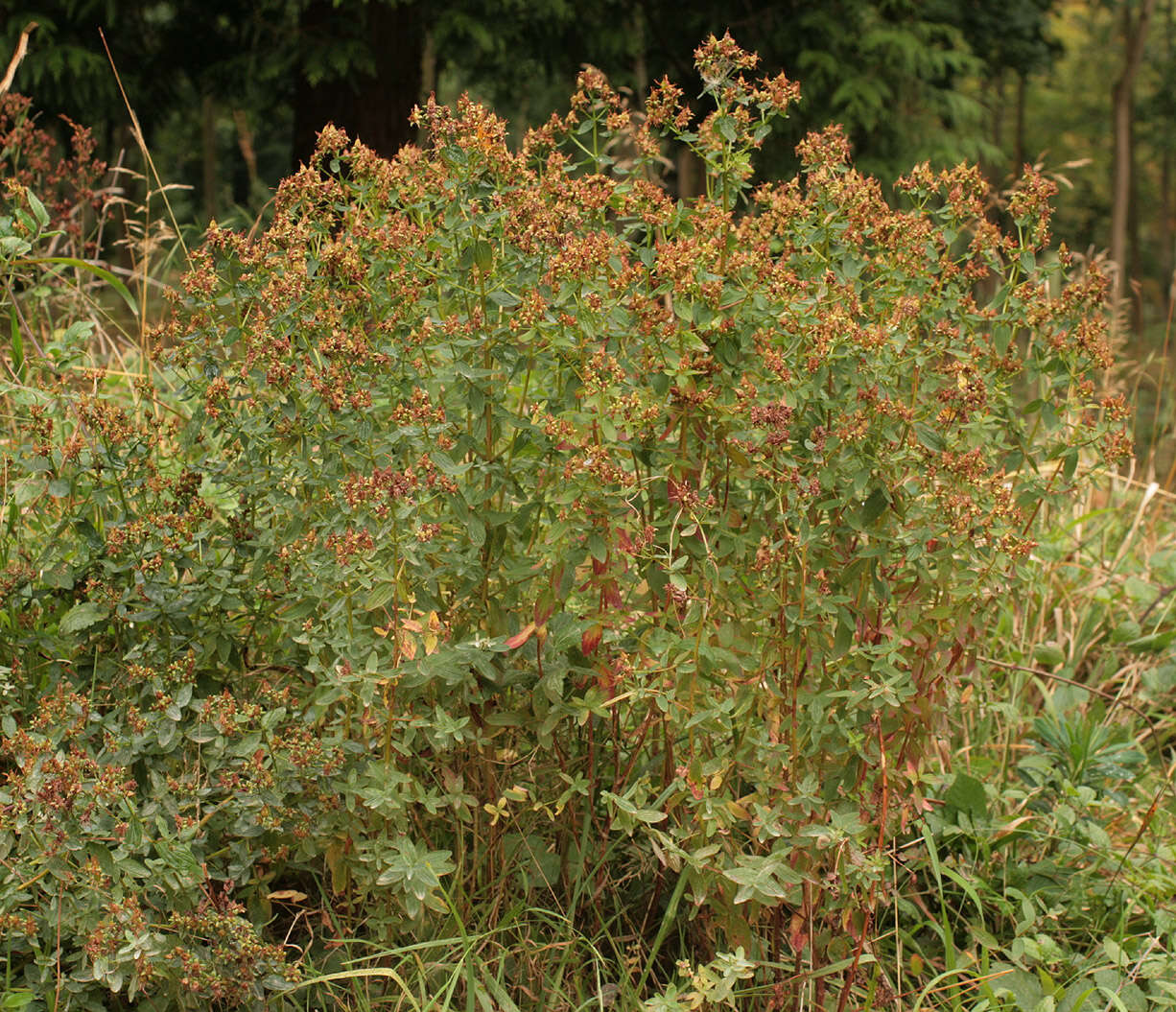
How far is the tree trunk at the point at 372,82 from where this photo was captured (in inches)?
298

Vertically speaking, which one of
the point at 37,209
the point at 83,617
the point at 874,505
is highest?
the point at 37,209

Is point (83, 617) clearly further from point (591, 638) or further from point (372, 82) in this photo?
point (372, 82)

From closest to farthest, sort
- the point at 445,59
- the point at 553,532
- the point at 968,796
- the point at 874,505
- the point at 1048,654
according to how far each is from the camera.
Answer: the point at 553,532 → the point at 874,505 → the point at 968,796 → the point at 1048,654 → the point at 445,59

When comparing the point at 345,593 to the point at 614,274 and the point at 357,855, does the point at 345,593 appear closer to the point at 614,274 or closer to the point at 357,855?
the point at 357,855

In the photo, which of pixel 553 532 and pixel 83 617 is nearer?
pixel 553 532

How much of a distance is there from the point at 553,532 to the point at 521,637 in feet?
0.64

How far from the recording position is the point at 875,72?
28.8 ft

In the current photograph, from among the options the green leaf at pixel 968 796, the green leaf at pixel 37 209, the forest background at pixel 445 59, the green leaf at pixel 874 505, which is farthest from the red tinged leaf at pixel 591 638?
the forest background at pixel 445 59

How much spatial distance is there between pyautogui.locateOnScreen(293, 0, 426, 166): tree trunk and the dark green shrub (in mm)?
5665

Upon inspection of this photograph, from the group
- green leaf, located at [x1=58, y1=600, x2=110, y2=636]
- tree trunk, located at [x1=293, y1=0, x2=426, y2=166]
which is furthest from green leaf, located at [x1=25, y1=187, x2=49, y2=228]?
tree trunk, located at [x1=293, y1=0, x2=426, y2=166]

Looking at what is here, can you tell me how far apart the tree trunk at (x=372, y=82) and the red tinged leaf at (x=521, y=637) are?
19.7ft

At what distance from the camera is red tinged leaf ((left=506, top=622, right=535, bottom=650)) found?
2053 millimetres

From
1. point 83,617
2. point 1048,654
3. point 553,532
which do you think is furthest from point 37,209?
point 1048,654

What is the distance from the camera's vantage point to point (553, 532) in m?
2.01
